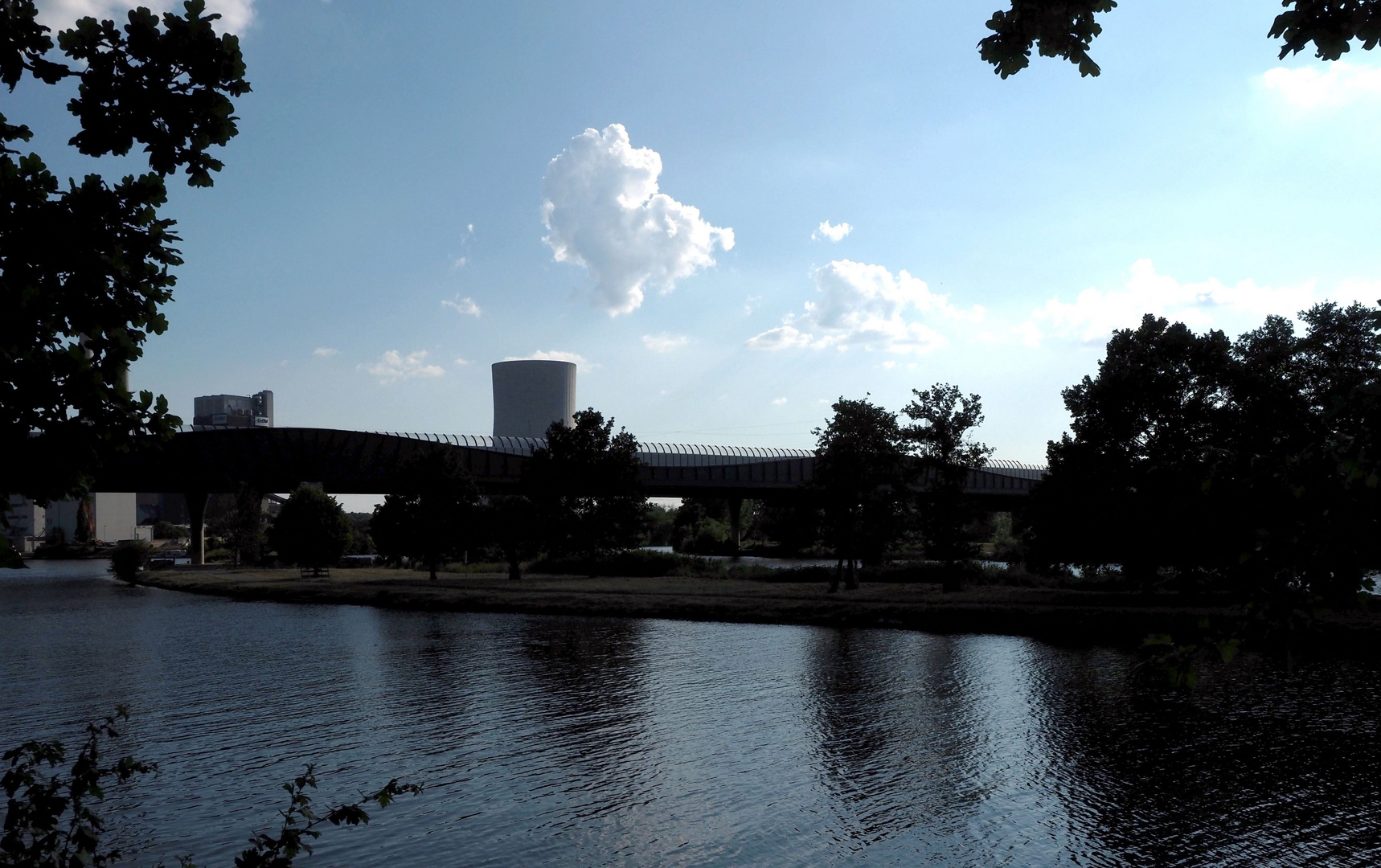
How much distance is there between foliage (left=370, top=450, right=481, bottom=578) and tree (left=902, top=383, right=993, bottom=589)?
29.0 meters

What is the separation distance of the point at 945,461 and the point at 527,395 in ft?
442

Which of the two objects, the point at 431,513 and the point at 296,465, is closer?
the point at 431,513

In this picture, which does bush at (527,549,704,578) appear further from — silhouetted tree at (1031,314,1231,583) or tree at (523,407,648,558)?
silhouetted tree at (1031,314,1231,583)

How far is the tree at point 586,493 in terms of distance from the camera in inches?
2511

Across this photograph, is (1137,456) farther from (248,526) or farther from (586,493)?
(248,526)

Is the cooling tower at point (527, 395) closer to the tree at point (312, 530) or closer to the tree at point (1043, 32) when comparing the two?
the tree at point (312, 530)

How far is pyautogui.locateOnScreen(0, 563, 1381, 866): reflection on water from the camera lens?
1359 cm

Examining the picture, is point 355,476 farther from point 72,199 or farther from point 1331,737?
point 72,199

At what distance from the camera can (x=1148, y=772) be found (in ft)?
55.8

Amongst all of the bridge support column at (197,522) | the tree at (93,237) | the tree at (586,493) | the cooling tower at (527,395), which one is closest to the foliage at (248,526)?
the bridge support column at (197,522)

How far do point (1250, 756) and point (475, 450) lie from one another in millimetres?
91943

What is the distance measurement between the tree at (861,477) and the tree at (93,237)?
45.5m

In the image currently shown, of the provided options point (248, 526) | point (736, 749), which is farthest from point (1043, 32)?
point (248, 526)

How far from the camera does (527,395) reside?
178125 millimetres
